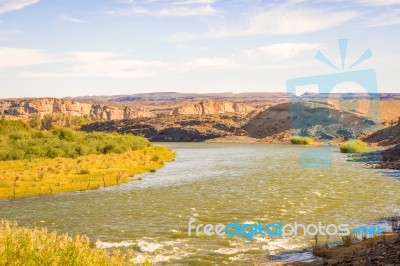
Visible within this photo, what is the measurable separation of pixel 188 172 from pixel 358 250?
3100 cm

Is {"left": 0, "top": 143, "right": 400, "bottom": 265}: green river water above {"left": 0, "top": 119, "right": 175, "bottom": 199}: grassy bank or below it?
below

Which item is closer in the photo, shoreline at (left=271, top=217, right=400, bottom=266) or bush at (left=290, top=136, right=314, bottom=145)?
shoreline at (left=271, top=217, right=400, bottom=266)

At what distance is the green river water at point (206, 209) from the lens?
18.1 meters

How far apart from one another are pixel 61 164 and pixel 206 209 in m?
21.5

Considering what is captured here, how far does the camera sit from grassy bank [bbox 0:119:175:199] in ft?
110

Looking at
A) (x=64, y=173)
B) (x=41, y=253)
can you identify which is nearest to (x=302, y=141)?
(x=64, y=173)

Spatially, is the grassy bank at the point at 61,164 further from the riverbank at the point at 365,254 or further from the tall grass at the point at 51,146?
the riverbank at the point at 365,254

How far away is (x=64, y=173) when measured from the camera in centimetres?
3931

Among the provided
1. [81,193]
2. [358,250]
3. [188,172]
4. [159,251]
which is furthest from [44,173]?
[358,250]

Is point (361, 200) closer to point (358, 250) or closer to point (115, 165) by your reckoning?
point (358, 250)

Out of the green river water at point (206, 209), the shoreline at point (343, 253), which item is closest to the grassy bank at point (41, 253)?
the green river water at point (206, 209)

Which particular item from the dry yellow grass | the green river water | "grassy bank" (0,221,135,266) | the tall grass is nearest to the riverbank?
the green river water

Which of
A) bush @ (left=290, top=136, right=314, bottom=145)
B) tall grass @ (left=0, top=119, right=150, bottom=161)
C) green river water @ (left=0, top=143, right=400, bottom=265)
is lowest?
bush @ (left=290, top=136, right=314, bottom=145)

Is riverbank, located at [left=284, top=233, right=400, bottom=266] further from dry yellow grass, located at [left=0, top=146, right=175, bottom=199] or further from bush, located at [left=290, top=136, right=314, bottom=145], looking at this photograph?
bush, located at [left=290, top=136, right=314, bottom=145]
